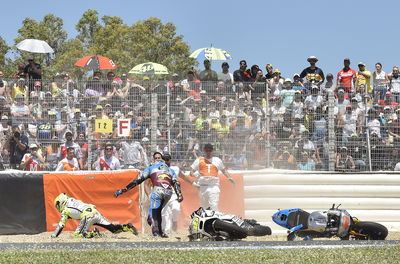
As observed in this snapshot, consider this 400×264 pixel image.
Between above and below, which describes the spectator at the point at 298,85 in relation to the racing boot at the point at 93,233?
above

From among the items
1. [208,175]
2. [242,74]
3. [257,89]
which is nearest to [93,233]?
[208,175]

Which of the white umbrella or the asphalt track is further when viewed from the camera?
the white umbrella

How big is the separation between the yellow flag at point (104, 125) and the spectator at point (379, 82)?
560cm

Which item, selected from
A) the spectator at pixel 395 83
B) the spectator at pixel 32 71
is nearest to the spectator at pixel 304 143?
the spectator at pixel 395 83

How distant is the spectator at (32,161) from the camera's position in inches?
A: 647

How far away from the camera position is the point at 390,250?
1098 centimetres

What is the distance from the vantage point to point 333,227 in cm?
1355

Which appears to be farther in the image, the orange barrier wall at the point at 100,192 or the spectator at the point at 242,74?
the spectator at the point at 242,74

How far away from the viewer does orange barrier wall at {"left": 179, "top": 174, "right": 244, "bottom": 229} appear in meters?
16.8

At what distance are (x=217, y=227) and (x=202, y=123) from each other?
3215 millimetres

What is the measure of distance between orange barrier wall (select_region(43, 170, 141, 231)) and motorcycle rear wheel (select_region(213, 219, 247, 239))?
3.03 m

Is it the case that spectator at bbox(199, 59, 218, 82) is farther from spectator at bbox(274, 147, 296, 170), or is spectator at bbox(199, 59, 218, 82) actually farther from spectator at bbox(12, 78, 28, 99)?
spectator at bbox(12, 78, 28, 99)

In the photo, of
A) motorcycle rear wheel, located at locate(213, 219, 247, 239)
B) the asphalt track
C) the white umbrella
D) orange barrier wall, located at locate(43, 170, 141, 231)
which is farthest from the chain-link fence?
the white umbrella

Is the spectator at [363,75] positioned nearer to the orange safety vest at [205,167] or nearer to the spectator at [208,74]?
the spectator at [208,74]
